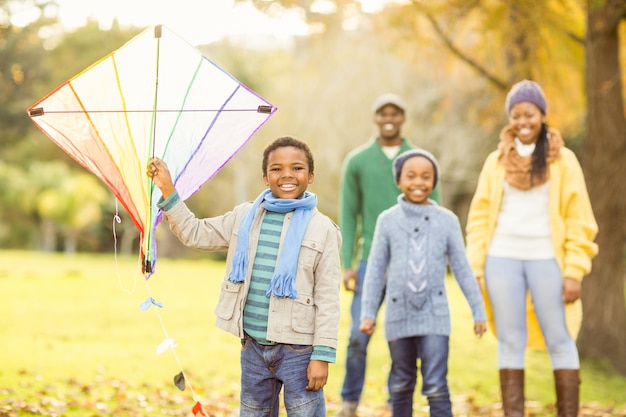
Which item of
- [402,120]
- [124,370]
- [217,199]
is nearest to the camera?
[402,120]

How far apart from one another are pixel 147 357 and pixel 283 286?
5.25 m

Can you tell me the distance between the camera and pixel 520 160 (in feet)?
16.6

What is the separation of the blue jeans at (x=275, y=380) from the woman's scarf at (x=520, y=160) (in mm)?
2083

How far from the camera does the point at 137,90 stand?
378cm

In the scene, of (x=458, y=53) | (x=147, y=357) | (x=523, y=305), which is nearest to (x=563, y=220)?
(x=523, y=305)

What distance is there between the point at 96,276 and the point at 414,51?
946 centimetres

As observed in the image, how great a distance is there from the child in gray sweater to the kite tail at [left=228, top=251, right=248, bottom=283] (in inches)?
53.6

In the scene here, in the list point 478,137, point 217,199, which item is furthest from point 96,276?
point 217,199

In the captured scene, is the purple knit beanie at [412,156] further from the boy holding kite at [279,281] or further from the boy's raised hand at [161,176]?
the boy's raised hand at [161,176]

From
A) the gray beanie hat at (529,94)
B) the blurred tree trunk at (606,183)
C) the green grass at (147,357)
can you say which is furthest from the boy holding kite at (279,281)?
the blurred tree trunk at (606,183)

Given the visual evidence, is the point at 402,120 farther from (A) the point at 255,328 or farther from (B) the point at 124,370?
(B) the point at 124,370

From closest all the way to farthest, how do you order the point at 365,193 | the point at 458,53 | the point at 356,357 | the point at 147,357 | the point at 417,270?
the point at 417,270, the point at 356,357, the point at 365,193, the point at 147,357, the point at 458,53

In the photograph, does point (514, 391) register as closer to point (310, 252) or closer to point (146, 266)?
point (310, 252)

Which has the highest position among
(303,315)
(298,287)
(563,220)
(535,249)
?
(563,220)
